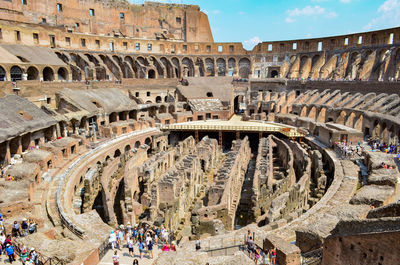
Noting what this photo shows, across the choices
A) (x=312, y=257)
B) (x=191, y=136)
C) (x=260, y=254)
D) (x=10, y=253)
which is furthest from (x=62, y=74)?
(x=312, y=257)

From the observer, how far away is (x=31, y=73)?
3378 centimetres

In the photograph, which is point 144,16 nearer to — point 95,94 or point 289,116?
point 95,94

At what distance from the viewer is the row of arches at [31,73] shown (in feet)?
96.6

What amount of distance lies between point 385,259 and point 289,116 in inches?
1194

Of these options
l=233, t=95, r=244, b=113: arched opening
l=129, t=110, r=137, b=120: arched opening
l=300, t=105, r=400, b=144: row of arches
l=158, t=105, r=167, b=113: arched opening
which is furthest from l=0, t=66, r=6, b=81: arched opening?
l=300, t=105, r=400, b=144: row of arches

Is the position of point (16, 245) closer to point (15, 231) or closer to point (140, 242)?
point (15, 231)

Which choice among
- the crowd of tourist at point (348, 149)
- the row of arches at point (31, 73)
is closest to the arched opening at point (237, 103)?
the crowd of tourist at point (348, 149)

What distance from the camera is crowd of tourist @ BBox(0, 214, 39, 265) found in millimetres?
9125

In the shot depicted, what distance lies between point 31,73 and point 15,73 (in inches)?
122

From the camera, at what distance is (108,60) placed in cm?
4472

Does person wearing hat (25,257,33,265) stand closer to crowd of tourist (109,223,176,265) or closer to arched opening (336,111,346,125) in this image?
crowd of tourist (109,223,176,265)

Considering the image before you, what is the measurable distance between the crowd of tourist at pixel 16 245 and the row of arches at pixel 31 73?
73.9 feet

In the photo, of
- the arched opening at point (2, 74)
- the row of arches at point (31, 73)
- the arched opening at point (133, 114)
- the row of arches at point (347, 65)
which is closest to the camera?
the arched opening at point (2, 74)

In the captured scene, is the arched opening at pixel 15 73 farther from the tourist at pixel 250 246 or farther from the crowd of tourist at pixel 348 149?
the crowd of tourist at pixel 348 149
